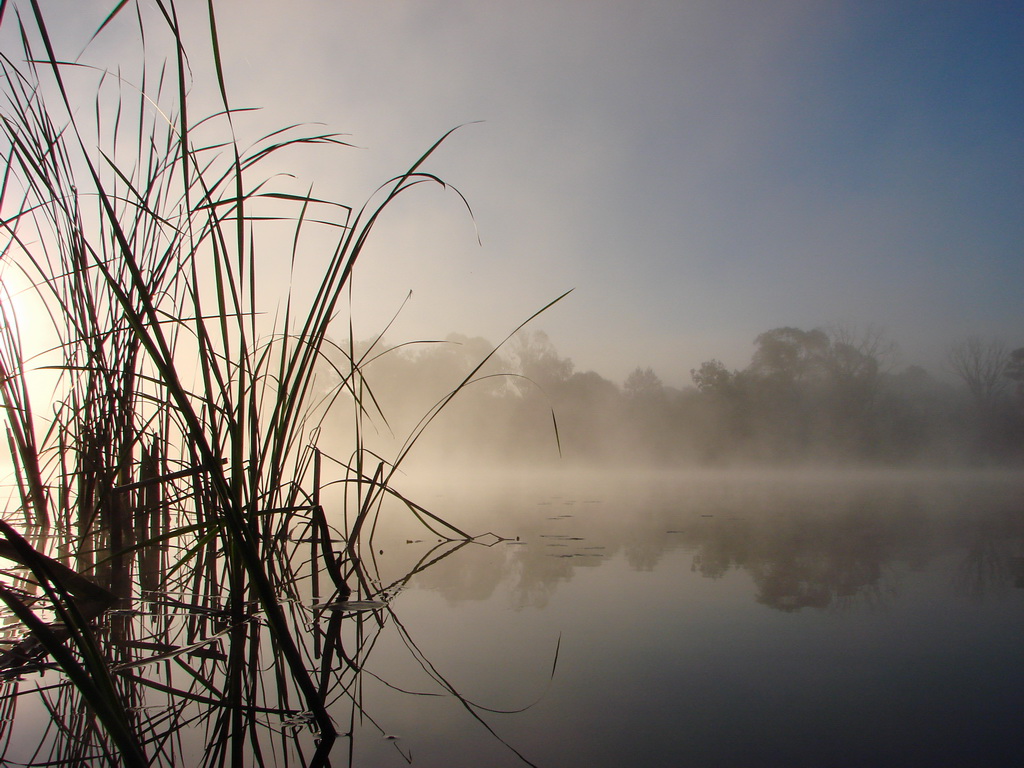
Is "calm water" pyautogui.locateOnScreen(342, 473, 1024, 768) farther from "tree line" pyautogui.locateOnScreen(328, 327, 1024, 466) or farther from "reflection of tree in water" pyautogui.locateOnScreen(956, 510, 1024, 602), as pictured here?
"tree line" pyautogui.locateOnScreen(328, 327, 1024, 466)

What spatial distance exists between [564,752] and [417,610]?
522 millimetres

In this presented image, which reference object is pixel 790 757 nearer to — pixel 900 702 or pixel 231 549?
pixel 900 702

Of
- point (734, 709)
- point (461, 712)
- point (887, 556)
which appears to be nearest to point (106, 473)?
point (461, 712)

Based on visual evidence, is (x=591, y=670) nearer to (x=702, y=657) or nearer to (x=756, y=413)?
(x=702, y=657)

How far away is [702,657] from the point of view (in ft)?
2.34

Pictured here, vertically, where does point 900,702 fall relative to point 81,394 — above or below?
below

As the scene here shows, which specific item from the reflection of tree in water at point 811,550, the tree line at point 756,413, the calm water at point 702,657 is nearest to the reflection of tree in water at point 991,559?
the calm water at point 702,657

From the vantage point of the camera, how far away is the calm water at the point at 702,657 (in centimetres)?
50

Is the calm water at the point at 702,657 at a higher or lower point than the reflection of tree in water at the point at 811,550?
higher

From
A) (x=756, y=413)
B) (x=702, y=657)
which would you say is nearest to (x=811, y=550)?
(x=702, y=657)

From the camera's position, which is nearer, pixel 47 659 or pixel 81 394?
pixel 47 659

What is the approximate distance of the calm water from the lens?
50cm

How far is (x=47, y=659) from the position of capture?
0.73 m

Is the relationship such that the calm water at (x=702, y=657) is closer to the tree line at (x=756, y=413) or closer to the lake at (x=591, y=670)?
the lake at (x=591, y=670)
